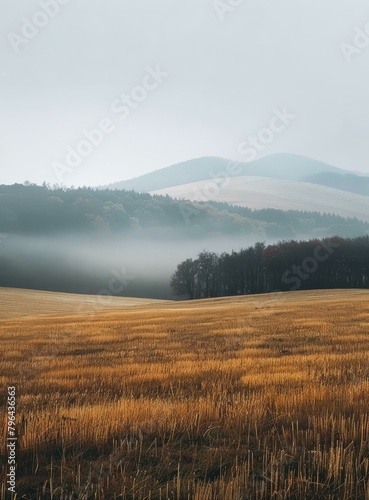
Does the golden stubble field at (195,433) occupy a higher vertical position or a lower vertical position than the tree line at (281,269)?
lower

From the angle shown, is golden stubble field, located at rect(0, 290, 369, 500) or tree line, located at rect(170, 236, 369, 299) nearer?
golden stubble field, located at rect(0, 290, 369, 500)

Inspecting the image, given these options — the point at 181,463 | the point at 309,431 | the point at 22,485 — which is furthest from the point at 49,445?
the point at 309,431

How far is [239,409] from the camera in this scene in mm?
7113

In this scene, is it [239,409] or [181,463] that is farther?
[239,409]

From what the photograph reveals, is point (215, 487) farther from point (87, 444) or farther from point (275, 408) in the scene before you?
point (275, 408)

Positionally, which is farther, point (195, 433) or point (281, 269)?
point (281, 269)

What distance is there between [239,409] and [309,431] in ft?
4.25

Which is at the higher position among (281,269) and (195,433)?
(281,269)

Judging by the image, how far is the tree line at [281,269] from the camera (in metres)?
122

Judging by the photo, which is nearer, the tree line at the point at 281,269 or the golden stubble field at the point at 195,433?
the golden stubble field at the point at 195,433

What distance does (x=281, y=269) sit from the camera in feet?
419

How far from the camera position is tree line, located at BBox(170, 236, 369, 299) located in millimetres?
121562

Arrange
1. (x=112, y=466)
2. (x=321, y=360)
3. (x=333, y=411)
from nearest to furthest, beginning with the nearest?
(x=112, y=466)
(x=333, y=411)
(x=321, y=360)

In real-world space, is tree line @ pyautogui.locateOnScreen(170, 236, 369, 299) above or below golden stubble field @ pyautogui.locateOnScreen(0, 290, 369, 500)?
above
